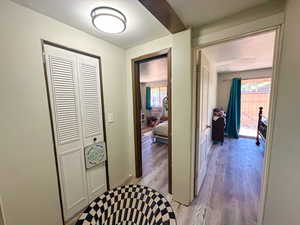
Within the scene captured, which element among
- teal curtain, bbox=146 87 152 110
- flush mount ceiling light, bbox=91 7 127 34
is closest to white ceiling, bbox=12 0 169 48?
flush mount ceiling light, bbox=91 7 127 34

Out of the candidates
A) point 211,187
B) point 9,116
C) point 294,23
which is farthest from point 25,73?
point 211,187

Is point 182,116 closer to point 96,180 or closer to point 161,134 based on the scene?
point 96,180

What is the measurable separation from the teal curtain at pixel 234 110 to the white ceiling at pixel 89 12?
3951mm

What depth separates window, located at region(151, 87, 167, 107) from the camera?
669 centimetres

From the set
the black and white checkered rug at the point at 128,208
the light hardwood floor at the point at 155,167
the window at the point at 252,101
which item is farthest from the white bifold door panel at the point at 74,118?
the window at the point at 252,101

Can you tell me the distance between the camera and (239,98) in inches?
176

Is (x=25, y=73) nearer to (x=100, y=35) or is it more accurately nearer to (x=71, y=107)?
(x=71, y=107)

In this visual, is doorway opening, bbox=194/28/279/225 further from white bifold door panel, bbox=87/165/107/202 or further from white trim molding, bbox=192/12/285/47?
white bifold door panel, bbox=87/165/107/202

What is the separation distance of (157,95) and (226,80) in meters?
3.30

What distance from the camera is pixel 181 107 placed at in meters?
1.60

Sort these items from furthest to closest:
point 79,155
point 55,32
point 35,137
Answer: point 79,155 → point 55,32 → point 35,137

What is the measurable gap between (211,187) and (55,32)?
3.00 metres

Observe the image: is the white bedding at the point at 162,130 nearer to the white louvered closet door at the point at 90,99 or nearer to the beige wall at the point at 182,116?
the beige wall at the point at 182,116

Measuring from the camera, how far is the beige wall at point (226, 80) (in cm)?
426
